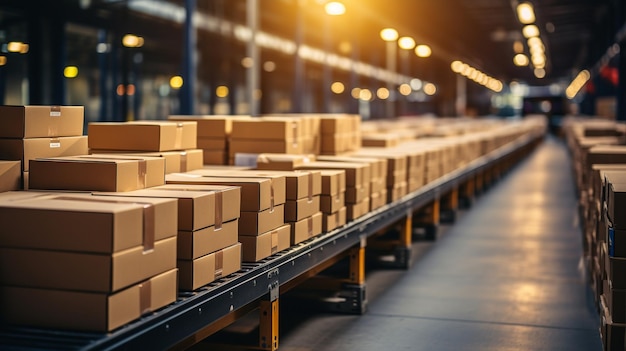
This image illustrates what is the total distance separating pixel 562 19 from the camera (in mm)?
25078

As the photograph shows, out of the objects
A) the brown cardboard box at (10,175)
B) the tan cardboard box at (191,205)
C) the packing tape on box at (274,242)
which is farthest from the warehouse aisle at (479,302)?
the brown cardboard box at (10,175)

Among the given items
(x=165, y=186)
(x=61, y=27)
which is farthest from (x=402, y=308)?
(x=61, y=27)

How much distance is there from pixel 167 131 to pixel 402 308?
2458mm

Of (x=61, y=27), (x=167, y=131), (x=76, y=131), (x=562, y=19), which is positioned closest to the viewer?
(x=76, y=131)

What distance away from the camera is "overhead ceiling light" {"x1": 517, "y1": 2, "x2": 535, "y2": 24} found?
1213 cm

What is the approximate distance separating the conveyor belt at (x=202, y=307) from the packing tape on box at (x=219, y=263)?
4 centimetres

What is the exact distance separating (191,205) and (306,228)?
1.60 m

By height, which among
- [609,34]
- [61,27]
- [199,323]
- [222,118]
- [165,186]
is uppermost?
[609,34]

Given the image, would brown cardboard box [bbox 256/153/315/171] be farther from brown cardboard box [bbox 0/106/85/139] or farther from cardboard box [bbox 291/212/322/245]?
brown cardboard box [bbox 0/106/85/139]

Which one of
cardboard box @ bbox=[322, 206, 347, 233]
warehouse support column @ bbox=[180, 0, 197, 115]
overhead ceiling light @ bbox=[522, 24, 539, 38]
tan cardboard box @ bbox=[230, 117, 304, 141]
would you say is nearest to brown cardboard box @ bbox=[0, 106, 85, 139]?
cardboard box @ bbox=[322, 206, 347, 233]

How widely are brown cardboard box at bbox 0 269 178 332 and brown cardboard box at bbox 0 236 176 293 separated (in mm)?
24

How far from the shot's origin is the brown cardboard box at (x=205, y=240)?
3.56 meters

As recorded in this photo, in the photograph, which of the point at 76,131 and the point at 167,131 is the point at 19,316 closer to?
the point at 76,131

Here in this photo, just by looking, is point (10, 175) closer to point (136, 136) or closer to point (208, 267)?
point (208, 267)
